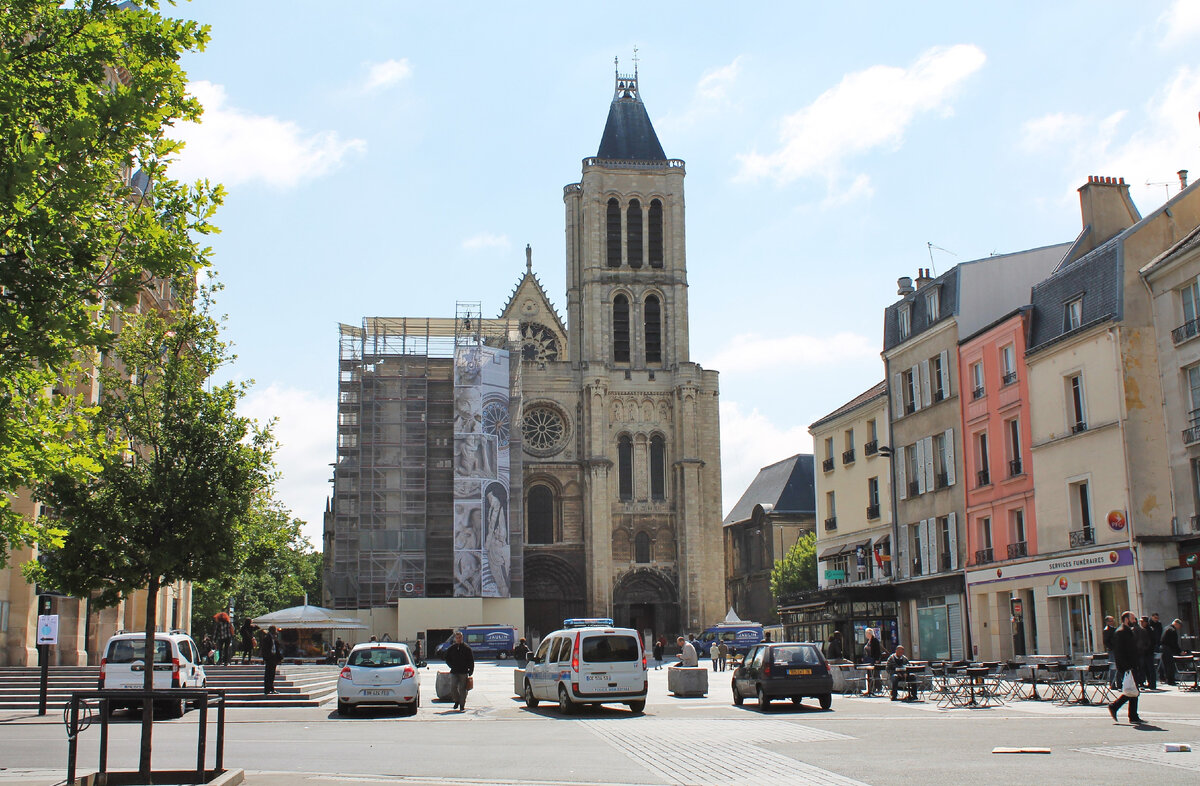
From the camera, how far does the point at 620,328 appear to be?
67.4 meters

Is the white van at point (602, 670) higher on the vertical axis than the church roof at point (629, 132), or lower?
lower

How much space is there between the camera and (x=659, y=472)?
65000 millimetres

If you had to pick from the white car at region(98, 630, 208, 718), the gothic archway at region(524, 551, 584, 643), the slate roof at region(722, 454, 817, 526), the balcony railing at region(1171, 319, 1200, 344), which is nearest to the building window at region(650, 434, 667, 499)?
the gothic archway at region(524, 551, 584, 643)

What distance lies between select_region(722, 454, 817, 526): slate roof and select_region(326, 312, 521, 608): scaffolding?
76.1ft

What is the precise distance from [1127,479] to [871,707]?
1002 cm

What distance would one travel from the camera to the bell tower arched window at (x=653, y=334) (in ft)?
221

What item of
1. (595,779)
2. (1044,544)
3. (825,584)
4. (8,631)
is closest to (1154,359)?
(1044,544)

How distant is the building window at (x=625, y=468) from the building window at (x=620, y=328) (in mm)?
4942

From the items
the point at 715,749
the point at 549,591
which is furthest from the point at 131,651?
the point at 549,591

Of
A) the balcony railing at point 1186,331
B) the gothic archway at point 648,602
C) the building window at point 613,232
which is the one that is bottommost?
the gothic archway at point 648,602

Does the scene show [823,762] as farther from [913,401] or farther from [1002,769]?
[913,401]

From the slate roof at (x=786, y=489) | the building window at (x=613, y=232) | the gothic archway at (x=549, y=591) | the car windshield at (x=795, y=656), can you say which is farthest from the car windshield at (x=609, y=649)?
the slate roof at (x=786, y=489)

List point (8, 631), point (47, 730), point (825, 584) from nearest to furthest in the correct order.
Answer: point (47, 730)
point (8, 631)
point (825, 584)

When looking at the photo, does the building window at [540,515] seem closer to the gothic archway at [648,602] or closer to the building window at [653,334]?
the gothic archway at [648,602]
